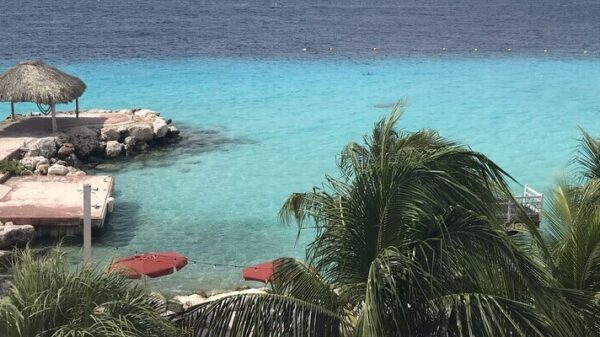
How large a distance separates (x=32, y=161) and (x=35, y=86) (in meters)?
3.51

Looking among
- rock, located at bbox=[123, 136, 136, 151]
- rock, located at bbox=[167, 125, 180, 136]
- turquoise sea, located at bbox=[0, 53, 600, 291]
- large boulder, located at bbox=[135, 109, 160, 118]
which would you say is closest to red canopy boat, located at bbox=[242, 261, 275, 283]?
turquoise sea, located at bbox=[0, 53, 600, 291]

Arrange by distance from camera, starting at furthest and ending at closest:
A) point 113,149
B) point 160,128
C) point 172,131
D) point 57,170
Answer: point 172,131 < point 160,128 < point 113,149 < point 57,170

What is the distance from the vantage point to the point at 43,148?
62.5 ft

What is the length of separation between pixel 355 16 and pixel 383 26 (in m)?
13.3

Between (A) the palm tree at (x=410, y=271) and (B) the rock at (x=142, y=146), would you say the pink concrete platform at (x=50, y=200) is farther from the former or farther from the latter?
(A) the palm tree at (x=410, y=271)

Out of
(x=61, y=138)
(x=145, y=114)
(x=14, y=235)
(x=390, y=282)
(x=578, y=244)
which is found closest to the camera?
(x=390, y=282)

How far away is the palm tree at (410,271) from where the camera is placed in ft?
15.6

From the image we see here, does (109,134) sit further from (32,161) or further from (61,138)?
(32,161)

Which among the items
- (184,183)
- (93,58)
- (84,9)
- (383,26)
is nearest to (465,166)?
(184,183)

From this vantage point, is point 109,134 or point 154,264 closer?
point 154,264

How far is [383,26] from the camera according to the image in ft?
221

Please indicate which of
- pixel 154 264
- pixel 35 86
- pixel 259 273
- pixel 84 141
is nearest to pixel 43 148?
pixel 84 141

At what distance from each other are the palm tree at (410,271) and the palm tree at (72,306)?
1.73 feet

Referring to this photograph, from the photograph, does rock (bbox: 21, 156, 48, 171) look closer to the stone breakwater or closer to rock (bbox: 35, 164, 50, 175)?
the stone breakwater
